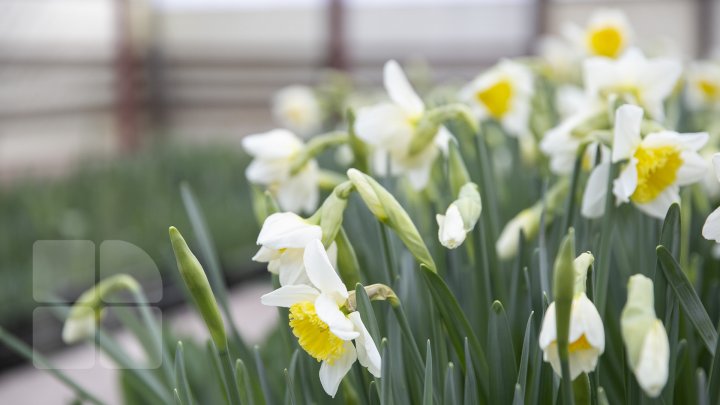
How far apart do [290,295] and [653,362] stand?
190mm

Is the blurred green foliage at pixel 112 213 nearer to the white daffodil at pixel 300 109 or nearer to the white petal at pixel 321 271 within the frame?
the white daffodil at pixel 300 109

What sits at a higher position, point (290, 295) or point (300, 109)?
point (290, 295)

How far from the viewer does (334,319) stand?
1.25 feet

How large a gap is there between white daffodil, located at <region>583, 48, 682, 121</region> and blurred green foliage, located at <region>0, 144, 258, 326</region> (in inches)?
53.6

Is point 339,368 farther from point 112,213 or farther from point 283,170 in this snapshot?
point 112,213

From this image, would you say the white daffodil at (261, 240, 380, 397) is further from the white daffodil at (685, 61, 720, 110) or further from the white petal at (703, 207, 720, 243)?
the white daffodil at (685, 61, 720, 110)

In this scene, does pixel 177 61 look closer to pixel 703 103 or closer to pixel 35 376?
pixel 35 376

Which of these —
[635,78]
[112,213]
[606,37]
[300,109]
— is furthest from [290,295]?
[112,213]

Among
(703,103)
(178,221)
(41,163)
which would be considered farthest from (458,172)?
(41,163)

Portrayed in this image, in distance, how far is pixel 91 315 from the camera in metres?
0.69

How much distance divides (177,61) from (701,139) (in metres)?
6.41

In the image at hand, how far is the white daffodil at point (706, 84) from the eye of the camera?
119 centimetres

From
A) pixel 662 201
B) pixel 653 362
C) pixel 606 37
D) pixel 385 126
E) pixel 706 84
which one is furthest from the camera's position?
pixel 706 84

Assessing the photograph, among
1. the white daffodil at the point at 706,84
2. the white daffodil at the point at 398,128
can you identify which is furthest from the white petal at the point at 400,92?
the white daffodil at the point at 706,84
